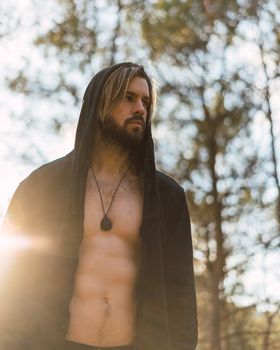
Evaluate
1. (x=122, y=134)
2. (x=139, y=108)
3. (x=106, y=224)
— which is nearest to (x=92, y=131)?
(x=122, y=134)

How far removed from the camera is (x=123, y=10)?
14125 millimetres

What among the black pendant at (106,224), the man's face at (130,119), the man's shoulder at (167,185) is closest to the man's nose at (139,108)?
the man's face at (130,119)

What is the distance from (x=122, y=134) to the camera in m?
4.00

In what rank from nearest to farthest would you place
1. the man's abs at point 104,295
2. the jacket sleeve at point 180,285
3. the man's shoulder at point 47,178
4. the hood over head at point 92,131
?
the man's abs at point 104,295
the jacket sleeve at point 180,285
the man's shoulder at point 47,178
the hood over head at point 92,131

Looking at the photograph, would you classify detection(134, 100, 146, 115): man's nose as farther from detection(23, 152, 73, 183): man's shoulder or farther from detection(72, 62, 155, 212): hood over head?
detection(23, 152, 73, 183): man's shoulder

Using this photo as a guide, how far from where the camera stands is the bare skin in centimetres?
362

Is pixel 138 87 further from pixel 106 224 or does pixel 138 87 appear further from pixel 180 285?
pixel 180 285

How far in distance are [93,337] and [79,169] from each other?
2.88 feet

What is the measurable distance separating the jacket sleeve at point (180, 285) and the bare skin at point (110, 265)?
190 mm

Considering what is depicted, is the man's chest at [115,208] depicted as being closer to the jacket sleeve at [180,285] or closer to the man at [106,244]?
the man at [106,244]

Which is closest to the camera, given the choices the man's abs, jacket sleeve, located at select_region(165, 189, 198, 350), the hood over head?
the man's abs

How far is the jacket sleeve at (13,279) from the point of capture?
11.9 feet

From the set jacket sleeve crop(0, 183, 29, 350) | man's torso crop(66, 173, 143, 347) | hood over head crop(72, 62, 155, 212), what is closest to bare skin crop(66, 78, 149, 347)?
man's torso crop(66, 173, 143, 347)

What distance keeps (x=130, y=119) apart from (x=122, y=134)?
0.09 meters
